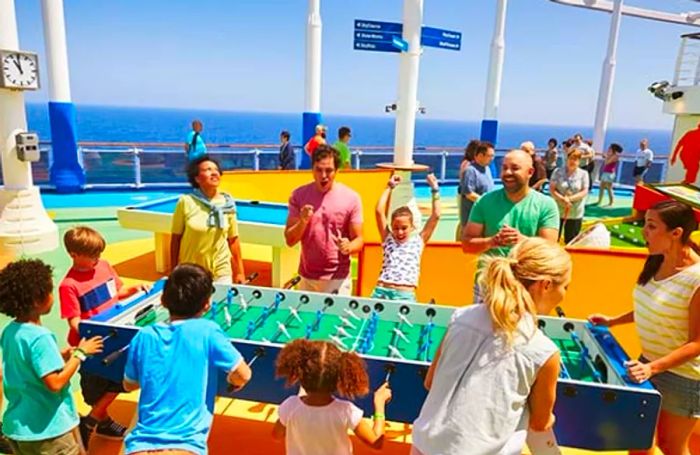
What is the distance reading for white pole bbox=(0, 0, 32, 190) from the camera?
5.81 meters

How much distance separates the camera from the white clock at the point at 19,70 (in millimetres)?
5727

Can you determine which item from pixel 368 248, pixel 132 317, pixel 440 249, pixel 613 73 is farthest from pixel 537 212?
pixel 613 73

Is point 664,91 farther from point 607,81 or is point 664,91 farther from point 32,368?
point 32,368

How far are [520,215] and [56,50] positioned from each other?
908 cm

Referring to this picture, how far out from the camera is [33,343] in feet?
6.02

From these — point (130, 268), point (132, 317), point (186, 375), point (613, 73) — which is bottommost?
point (130, 268)

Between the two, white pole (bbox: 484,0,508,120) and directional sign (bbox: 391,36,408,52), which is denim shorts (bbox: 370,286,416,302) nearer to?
directional sign (bbox: 391,36,408,52)

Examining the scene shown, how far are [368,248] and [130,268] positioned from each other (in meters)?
3.06

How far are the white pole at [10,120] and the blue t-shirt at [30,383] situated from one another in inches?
201

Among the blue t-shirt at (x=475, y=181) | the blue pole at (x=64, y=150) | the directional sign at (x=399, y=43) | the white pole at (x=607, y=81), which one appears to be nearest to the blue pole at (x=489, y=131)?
the white pole at (x=607, y=81)

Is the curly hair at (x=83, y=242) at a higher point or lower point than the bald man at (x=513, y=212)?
lower

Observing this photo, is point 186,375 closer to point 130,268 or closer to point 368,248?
point 368,248

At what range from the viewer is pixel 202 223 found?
310 cm

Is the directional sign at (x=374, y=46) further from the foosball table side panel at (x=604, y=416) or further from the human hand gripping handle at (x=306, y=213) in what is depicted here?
the foosball table side panel at (x=604, y=416)
